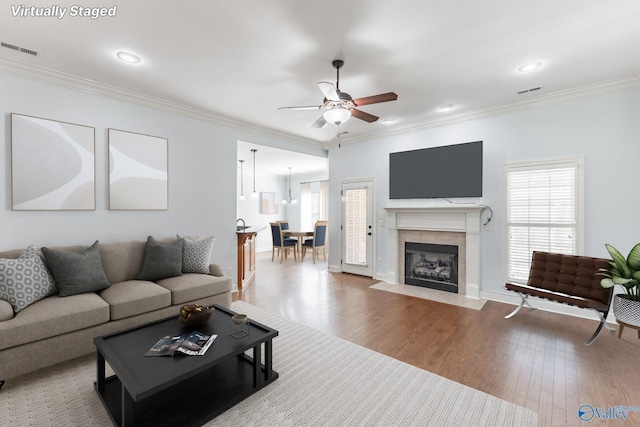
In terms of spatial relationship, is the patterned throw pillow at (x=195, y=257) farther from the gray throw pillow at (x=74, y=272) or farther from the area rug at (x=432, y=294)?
the area rug at (x=432, y=294)

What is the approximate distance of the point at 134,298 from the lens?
2830mm

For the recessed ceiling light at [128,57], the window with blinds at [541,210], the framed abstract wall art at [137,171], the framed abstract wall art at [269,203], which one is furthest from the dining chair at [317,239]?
the recessed ceiling light at [128,57]

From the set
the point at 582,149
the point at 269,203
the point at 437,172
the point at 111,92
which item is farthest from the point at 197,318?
the point at 269,203

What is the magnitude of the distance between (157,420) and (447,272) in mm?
4373

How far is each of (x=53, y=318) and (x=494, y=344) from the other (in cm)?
398

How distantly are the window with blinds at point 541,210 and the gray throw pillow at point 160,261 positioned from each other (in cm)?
453

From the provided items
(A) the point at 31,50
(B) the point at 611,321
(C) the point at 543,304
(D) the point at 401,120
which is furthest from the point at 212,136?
(B) the point at 611,321

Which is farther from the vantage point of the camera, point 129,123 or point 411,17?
point 129,123

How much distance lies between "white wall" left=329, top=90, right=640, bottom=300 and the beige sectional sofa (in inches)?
153

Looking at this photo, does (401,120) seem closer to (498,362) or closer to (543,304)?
(543,304)

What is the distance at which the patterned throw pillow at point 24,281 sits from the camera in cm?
240

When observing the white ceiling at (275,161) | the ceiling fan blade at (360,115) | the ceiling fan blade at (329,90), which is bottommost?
the ceiling fan blade at (360,115)

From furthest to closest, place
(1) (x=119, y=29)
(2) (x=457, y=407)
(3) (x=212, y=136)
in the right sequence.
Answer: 1. (3) (x=212, y=136)
2. (1) (x=119, y=29)
3. (2) (x=457, y=407)

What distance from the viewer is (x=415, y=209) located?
5.00 metres
